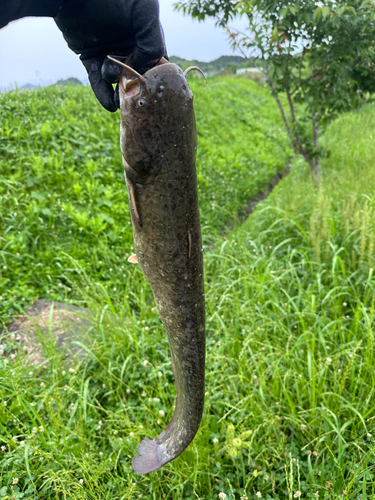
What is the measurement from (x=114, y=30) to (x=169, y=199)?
1.39 ft

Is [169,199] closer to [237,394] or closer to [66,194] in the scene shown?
[237,394]

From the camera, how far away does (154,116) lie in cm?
73

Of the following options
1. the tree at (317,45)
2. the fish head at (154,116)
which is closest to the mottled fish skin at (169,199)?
the fish head at (154,116)

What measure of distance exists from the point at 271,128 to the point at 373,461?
10.3 metres

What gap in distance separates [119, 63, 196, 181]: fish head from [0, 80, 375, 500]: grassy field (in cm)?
128

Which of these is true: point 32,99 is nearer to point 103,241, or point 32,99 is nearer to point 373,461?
point 103,241

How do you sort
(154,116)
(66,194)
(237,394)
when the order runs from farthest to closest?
(66,194) < (237,394) < (154,116)

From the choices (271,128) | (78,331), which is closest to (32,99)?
(78,331)

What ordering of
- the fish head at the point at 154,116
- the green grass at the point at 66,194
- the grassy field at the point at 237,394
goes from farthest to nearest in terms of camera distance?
the green grass at the point at 66,194, the grassy field at the point at 237,394, the fish head at the point at 154,116

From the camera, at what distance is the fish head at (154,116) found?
0.72 metres

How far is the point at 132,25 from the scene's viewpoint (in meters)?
0.78

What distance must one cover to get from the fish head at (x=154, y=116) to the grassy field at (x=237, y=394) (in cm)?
128

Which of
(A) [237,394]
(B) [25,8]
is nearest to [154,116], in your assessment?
(B) [25,8]

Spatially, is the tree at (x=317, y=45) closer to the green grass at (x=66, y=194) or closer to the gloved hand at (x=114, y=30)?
the green grass at (x=66, y=194)
